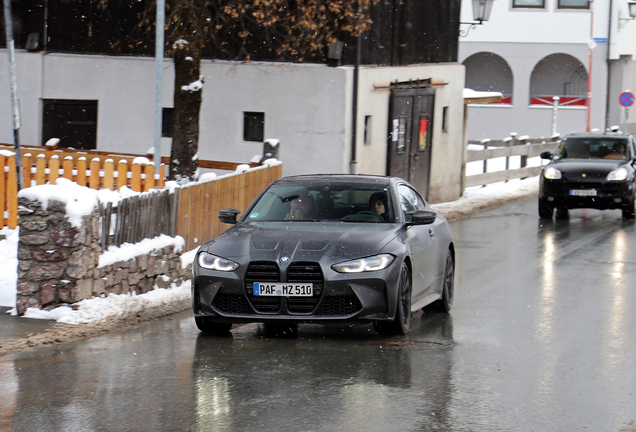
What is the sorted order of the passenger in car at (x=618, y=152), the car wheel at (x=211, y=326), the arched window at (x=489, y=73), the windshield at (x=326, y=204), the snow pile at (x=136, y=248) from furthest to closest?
the arched window at (x=489, y=73) → the passenger in car at (x=618, y=152) → the snow pile at (x=136, y=248) → the windshield at (x=326, y=204) → the car wheel at (x=211, y=326)

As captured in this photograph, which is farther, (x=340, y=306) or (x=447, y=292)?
(x=447, y=292)

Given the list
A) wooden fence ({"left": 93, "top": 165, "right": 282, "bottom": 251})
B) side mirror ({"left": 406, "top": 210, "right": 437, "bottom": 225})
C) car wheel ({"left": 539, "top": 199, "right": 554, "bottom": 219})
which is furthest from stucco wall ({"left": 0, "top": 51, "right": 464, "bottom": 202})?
side mirror ({"left": 406, "top": 210, "right": 437, "bottom": 225})

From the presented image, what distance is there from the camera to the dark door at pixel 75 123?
22.3 m

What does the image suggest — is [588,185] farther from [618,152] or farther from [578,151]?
[618,152]

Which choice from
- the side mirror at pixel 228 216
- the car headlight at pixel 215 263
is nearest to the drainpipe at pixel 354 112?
→ the side mirror at pixel 228 216

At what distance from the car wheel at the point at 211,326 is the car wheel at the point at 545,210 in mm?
12951

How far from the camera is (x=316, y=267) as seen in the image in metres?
8.76

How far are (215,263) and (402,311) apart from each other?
5.46 feet

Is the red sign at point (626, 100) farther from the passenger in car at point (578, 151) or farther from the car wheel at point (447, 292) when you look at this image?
the car wheel at point (447, 292)

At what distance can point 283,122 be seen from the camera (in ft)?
67.8

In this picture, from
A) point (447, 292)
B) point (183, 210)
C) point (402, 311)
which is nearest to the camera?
point (402, 311)

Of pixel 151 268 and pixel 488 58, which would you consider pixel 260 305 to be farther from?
pixel 488 58

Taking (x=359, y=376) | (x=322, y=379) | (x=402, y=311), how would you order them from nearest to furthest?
(x=322, y=379) < (x=359, y=376) < (x=402, y=311)

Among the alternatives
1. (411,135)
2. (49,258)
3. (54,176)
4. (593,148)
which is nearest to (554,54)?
(411,135)
